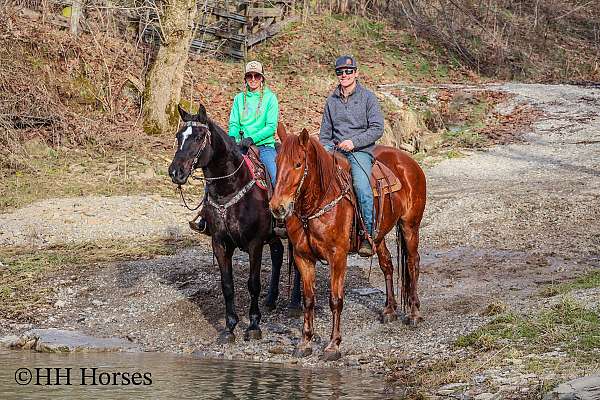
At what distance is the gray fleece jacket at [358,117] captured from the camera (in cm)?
1045

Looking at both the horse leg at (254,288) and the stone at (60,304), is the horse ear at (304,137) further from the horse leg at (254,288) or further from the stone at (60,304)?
the stone at (60,304)

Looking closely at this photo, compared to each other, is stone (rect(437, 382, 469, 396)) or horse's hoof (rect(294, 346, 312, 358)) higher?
stone (rect(437, 382, 469, 396))

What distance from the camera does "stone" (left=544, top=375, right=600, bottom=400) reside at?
266 inches

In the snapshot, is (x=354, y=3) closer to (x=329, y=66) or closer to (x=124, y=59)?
(x=329, y=66)

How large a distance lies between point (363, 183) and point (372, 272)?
3.72m

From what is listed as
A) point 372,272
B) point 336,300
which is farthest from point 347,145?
point 372,272

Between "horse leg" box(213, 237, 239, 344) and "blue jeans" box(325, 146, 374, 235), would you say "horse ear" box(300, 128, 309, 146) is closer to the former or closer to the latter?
"blue jeans" box(325, 146, 374, 235)

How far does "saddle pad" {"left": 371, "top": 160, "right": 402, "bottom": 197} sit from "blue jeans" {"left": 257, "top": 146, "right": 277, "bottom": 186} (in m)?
1.23

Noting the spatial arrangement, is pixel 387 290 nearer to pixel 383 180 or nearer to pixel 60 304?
pixel 383 180

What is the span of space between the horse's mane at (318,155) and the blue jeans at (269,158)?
1470 millimetres

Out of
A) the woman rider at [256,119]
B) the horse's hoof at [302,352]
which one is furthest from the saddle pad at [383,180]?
the horse's hoof at [302,352]

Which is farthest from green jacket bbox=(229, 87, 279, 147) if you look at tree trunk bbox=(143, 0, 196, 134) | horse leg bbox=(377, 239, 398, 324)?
tree trunk bbox=(143, 0, 196, 134)

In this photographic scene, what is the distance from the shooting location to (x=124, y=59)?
2394 centimetres

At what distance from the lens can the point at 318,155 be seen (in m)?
9.28
